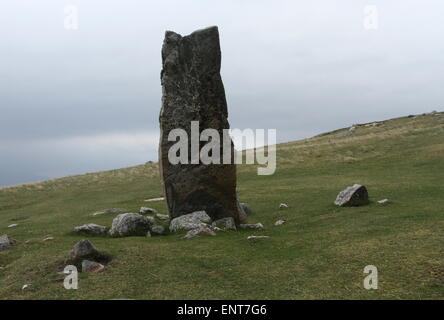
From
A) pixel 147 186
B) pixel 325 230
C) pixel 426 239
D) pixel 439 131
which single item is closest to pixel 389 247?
pixel 426 239

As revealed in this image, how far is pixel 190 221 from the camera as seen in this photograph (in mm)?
23859

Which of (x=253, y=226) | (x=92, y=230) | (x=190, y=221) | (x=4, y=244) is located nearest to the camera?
(x=4, y=244)

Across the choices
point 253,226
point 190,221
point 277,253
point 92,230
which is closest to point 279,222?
point 253,226

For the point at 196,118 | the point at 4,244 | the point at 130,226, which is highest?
the point at 196,118

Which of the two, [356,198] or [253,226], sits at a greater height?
[356,198]

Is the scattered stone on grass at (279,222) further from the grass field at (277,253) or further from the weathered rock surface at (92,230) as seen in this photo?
the weathered rock surface at (92,230)

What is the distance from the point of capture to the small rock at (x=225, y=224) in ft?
78.0

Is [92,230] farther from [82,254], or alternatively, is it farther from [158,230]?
[82,254]

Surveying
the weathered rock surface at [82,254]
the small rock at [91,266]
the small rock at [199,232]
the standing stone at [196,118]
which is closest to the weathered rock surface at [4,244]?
the weathered rock surface at [82,254]

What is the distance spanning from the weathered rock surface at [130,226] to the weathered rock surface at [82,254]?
5532mm

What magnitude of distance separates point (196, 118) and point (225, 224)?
6.43 metres

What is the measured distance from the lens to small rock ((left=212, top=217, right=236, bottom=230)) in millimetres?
23770

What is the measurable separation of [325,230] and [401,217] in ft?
14.5

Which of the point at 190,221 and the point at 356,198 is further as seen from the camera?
the point at 356,198
